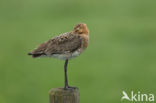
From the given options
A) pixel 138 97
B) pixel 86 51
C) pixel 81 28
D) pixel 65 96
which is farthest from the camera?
pixel 86 51

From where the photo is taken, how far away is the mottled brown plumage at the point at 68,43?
221 inches

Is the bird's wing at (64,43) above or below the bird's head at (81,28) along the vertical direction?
below

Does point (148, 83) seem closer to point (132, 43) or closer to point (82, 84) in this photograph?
point (82, 84)

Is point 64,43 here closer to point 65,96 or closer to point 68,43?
point 68,43

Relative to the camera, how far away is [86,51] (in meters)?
15.5

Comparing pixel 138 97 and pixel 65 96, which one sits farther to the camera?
pixel 138 97

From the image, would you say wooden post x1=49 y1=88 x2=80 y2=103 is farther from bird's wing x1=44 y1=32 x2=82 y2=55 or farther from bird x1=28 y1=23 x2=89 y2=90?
bird's wing x1=44 y1=32 x2=82 y2=55

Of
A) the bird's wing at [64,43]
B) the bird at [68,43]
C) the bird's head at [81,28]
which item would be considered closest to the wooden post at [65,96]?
the bird at [68,43]

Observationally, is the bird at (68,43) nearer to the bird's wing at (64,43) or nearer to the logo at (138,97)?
the bird's wing at (64,43)

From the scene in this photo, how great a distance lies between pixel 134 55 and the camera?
15.3 metres

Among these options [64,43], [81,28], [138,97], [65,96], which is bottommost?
[138,97]

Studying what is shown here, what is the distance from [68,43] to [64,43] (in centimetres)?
6

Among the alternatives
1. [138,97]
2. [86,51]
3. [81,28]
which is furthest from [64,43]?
[86,51]

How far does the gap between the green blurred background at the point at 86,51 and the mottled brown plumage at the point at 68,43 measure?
5.38 m
